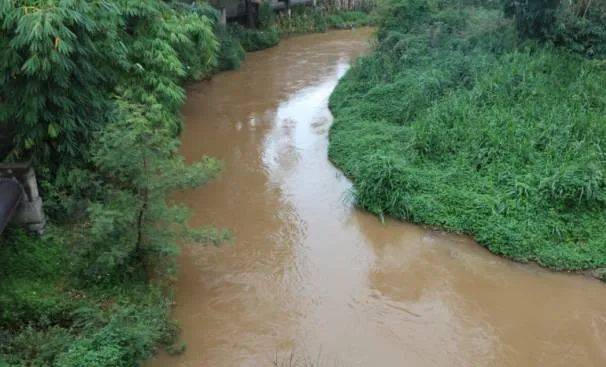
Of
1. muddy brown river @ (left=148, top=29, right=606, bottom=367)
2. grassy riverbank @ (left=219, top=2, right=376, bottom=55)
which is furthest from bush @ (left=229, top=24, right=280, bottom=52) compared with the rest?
muddy brown river @ (left=148, top=29, right=606, bottom=367)

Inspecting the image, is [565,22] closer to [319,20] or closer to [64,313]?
[64,313]

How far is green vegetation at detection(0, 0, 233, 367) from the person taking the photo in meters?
5.98

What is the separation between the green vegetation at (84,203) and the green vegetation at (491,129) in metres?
4.06

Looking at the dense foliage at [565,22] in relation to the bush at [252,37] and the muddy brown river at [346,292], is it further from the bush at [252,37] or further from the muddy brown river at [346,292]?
the bush at [252,37]

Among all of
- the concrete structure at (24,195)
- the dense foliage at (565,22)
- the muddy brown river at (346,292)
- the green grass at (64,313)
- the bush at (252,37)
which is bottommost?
the muddy brown river at (346,292)

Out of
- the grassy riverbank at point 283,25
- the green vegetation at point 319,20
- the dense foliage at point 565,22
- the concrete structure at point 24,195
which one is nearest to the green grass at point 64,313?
the concrete structure at point 24,195

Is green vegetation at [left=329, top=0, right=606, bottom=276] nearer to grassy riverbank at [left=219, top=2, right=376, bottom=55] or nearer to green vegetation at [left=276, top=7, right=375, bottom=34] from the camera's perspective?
grassy riverbank at [left=219, top=2, right=376, bottom=55]

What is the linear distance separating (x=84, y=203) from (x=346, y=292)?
3.57 meters

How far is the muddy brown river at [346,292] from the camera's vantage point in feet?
21.5

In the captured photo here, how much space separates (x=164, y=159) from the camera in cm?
648

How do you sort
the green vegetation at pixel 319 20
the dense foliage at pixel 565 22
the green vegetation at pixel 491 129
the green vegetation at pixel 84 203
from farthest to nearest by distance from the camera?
the green vegetation at pixel 319 20
the dense foliage at pixel 565 22
the green vegetation at pixel 491 129
the green vegetation at pixel 84 203

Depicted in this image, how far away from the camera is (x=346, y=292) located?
756 cm

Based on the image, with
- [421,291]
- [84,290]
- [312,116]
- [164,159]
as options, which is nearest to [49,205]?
[84,290]

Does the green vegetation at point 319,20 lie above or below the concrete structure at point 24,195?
above
